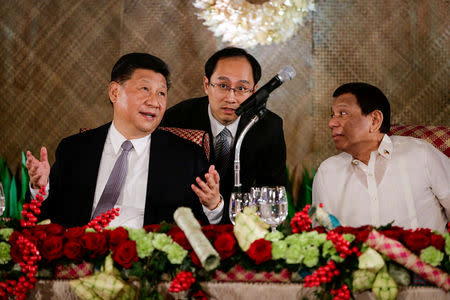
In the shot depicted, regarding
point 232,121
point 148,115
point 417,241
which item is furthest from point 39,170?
point 417,241

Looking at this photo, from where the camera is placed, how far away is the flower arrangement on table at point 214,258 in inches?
64.2

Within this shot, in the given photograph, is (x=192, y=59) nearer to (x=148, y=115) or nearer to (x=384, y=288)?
(x=148, y=115)

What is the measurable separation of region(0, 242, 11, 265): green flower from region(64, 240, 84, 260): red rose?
22 cm

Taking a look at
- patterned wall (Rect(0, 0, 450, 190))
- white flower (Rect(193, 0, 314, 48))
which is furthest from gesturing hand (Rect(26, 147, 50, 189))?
white flower (Rect(193, 0, 314, 48))

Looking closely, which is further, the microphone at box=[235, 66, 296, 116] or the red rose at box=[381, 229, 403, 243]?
the microphone at box=[235, 66, 296, 116]

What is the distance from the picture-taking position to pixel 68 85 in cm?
461

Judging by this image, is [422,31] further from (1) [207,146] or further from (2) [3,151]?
(2) [3,151]

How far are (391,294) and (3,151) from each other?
13.7ft

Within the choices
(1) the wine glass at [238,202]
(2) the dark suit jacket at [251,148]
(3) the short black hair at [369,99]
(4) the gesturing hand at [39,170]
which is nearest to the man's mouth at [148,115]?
(2) the dark suit jacket at [251,148]

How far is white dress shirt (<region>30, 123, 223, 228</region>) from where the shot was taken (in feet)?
8.96

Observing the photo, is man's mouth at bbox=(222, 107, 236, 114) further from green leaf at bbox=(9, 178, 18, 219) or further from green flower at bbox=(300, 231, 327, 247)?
green leaf at bbox=(9, 178, 18, 219)

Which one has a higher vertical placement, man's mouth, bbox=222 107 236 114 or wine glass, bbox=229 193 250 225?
man's mouth, bbox=222 107 236 114

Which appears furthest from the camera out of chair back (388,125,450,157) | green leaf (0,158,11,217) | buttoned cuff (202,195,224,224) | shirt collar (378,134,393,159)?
green leaf (0,158,11,217)

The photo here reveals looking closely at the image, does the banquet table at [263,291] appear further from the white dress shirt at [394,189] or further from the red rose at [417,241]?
the white dress shirt at [394,189]
